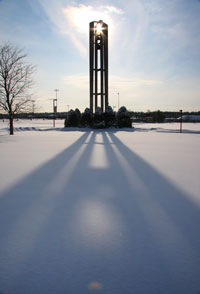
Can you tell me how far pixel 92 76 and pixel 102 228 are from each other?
104ft

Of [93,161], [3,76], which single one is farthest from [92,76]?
[93,161]

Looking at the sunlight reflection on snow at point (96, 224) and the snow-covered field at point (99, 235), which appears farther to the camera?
the sunlight reflection on snow at point (96, 224)

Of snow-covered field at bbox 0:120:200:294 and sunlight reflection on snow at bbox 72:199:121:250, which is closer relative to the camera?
snow-covered field at bbox 0:120:200:294

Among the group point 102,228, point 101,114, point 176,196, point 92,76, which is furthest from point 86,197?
point 92,76

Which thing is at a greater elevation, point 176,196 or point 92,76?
point 92,76

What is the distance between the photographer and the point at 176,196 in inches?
183

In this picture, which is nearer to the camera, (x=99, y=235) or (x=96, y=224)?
(x=99, y=235)

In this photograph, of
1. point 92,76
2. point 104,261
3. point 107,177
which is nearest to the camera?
point 104,261

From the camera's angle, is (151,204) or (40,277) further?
(151,204)

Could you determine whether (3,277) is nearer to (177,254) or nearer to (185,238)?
(177,254)

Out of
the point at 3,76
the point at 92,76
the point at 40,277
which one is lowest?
the point at 40,277

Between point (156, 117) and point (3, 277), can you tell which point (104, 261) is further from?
point (156, 117)

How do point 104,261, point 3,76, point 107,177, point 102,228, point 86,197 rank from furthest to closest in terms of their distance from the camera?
point 3,76
point 107,177
point 86,197
point 102,228
point 104,261

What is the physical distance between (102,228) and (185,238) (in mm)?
1222
